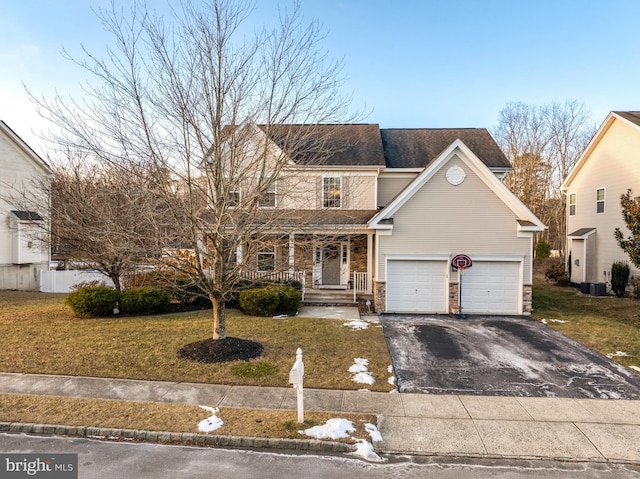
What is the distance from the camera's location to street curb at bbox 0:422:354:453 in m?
4.70

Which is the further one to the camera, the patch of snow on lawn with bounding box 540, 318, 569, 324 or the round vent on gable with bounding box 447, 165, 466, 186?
the round vent on gable with bounding box 447, 165, 466, 186

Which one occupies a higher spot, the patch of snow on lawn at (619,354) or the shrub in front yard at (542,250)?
the shrub in front yard at (542,250)

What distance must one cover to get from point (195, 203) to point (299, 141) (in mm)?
2589

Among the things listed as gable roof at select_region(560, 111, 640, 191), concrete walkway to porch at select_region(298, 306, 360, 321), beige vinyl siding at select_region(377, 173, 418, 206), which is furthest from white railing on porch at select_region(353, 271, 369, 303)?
gable roof at select_region(560, 111, 640, 191)

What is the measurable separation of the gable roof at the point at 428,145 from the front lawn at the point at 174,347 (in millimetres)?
9215

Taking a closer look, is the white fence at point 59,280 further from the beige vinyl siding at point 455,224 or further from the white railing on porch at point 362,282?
the beige vinyl siding at point 455,224

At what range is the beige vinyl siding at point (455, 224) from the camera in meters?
12.9

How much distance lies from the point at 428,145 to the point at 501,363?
12592 mm

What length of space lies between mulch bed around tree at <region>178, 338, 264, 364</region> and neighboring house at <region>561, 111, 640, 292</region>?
58.6 ft

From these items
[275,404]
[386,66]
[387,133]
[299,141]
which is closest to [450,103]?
[387,133]

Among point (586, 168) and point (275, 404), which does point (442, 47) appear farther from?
point (275, 404)

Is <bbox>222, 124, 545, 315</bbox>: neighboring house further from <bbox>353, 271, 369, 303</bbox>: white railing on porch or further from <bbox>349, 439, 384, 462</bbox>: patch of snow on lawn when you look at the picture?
<bbox>349, 439, 384, 462</bbox>: patch of snow on lawn

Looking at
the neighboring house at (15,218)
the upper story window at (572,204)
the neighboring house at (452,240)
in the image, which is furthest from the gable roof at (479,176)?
the neighboring house at (15,218)

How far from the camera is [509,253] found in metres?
12.9
